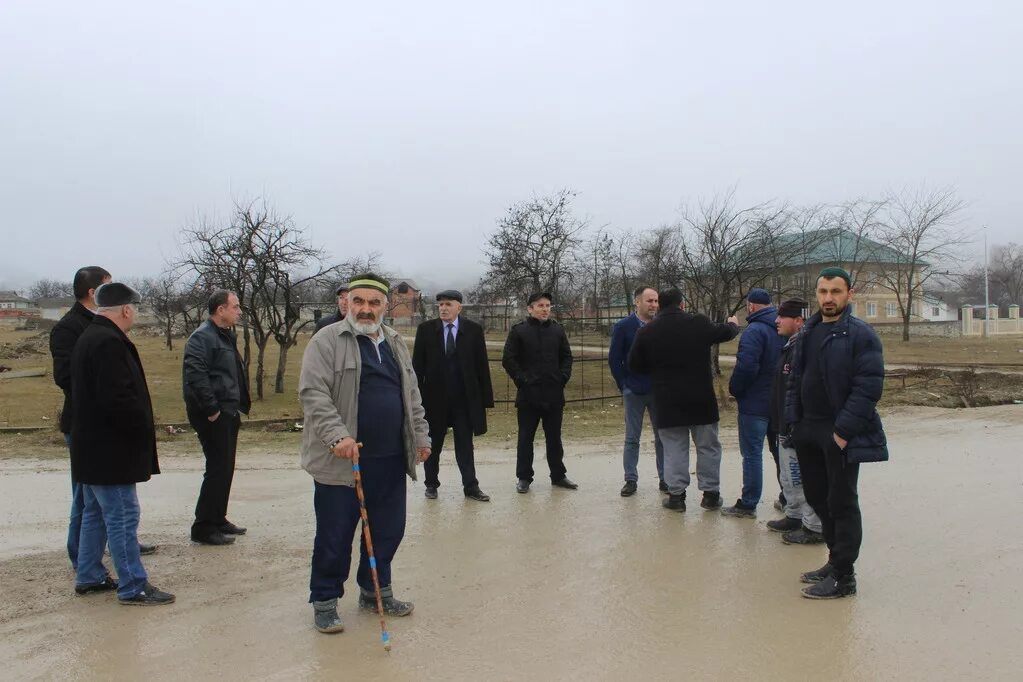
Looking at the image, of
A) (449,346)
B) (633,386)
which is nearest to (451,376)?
(449,346)

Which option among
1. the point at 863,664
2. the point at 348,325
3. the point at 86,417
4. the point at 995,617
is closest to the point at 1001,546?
the point at 995,617

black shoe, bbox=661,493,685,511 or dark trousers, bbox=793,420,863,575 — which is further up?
dark trousers, bbox=793,420,863,575

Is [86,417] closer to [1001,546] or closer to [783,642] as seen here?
[783,642]

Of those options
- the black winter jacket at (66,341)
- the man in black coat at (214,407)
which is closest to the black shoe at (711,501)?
the man in black coat at (214,407)

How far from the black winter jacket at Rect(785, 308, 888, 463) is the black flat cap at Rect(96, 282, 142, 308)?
4331 millimetres

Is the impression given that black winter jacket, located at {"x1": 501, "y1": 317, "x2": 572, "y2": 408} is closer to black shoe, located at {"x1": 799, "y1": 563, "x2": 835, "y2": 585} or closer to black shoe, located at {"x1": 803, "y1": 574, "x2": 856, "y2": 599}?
black shoe, located at {"x1": 799, "y1": 563, "x2": 835, "y2": 585}

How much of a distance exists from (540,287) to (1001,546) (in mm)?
20496

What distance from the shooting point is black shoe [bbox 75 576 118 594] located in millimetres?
4633

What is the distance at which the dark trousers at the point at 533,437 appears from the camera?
24.6 feet

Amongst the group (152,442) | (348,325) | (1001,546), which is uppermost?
(348,325)

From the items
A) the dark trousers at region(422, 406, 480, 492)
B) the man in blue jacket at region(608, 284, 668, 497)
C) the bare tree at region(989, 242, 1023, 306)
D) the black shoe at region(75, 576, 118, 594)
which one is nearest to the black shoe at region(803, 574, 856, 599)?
the man in blue jacket at region(608, 284, 668, 497)

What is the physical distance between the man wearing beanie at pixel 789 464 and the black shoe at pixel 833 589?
1.04 m

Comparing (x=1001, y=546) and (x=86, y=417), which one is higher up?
(x=86, y=417)

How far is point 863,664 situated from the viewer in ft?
11.5
